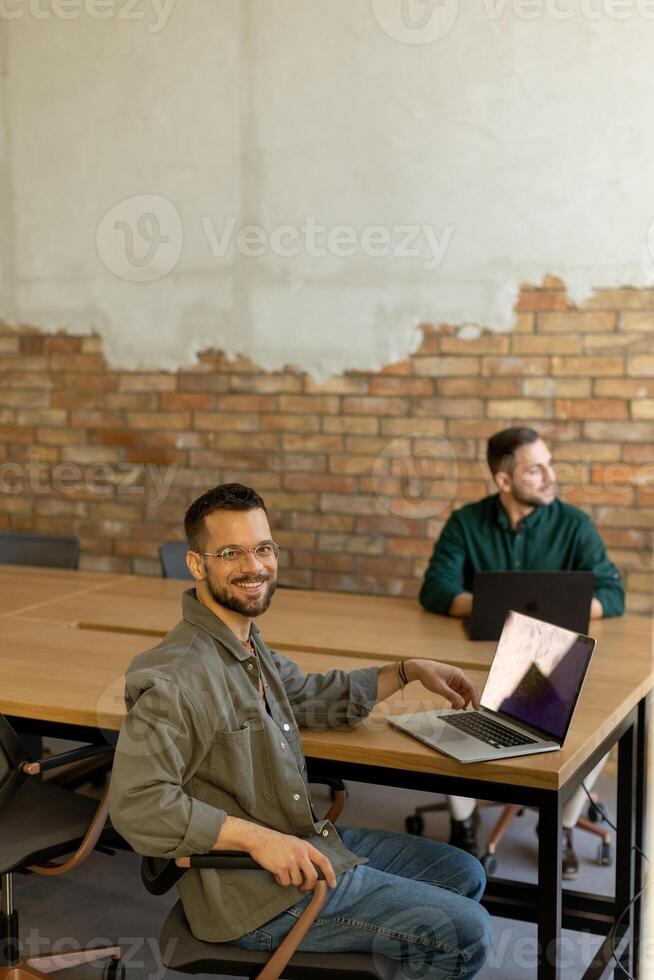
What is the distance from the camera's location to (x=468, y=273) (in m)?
4.41

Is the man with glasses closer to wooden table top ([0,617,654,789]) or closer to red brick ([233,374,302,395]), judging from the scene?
wooden table top ([0,617,654,789])

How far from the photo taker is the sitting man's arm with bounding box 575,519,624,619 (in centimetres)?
345

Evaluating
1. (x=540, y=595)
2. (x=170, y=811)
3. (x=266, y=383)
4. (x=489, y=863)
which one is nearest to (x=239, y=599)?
(x=170, y=811)

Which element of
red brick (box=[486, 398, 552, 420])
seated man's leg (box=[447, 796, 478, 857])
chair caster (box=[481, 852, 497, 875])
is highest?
red brick (box=[486, 398, 552, 420])

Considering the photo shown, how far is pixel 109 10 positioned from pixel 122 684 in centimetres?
348

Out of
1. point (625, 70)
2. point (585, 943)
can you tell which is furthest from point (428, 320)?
point (585, 943)

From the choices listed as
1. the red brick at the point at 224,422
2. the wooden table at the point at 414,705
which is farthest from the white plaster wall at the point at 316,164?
the wooden table at the point at 414,705

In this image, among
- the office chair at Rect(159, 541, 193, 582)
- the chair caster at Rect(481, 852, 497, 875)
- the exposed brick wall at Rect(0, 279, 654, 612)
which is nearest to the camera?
the chair caster at Rect(481, 852, 497, 875)

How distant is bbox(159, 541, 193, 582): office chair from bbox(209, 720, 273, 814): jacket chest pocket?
2083 mm

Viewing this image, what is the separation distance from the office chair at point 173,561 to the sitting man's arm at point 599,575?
149 cm

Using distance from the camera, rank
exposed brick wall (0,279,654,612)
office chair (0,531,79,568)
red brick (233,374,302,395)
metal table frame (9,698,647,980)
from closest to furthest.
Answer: metal table frame (9,698,647,980) → exposed brick wall (0,279,654,612) → office chair (0,531,79,568) → red brick (233,374,302,395)

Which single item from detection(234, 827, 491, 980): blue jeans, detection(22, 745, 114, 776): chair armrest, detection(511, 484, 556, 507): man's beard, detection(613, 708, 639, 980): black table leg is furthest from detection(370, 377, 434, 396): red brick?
detection(234, 827, 491, 980): blue jeans

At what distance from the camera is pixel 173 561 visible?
4.20m

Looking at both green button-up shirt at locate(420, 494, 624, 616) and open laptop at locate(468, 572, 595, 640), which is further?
green button-up shirt at locate(420, 494, 624, 616)
